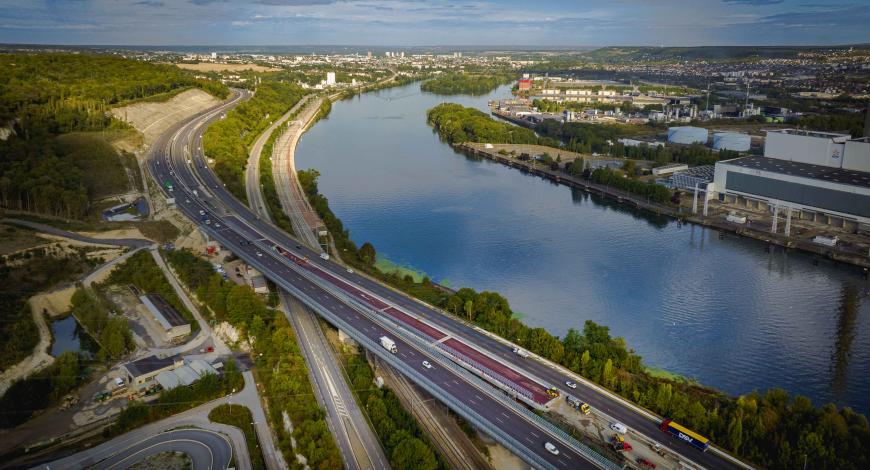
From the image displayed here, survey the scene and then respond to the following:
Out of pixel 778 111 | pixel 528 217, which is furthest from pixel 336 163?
pixel 778 111

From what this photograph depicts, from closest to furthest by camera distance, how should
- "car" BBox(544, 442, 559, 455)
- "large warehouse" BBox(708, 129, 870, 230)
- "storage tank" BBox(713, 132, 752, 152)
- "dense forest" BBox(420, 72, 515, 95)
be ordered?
"car" BBox(544, 442, 559, 455)
"large warehouse" BBox(708, 129, 870, 230)
"storage tank" BBox(713, 132, 752, 152)
"dense forest" BBox(420, 72, 515, 95)

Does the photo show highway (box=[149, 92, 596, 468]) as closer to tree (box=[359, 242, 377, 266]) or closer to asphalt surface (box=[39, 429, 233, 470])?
tree (box=[359, 242, 377, 266])

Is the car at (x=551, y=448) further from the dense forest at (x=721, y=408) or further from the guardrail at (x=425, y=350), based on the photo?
the dense forest at (x=721, y=408)

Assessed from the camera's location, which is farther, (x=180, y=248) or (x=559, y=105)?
(x=559, y=105)

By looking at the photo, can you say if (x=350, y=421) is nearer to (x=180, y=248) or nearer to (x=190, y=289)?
(x=190, y=289)

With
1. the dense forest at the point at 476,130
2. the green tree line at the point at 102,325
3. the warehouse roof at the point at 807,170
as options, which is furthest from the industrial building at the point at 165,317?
the dense forest at the point at 476,130

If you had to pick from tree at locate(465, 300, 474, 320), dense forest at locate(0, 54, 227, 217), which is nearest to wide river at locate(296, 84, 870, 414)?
tree at locate(465, 300, 474, 320)
